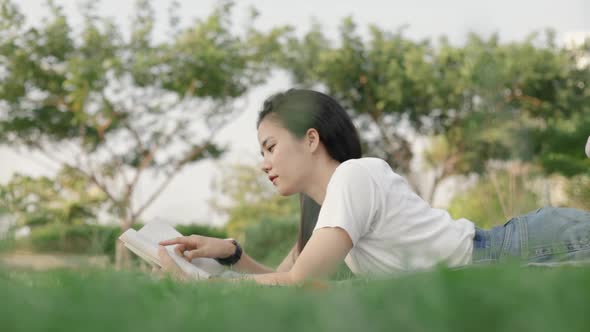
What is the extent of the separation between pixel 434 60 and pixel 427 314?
15.6 m

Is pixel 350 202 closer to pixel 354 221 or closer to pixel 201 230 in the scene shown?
pixel 354 221

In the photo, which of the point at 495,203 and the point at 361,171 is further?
the point at 495,203

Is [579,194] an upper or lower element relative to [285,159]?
lower

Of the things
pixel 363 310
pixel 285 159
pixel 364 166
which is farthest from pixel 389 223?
pixel 363 310

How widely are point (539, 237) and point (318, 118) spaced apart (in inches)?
37.9

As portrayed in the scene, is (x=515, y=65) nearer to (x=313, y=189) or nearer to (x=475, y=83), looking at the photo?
(x=475, y=83)

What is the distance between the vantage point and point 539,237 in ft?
7.64

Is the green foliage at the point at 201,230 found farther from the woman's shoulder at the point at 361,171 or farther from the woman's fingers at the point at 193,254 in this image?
the woman's shoulder at the point at 361,171

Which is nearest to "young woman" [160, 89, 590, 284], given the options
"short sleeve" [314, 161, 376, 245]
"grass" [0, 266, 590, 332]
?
"short sleeve" [314, 161, 376, 245]

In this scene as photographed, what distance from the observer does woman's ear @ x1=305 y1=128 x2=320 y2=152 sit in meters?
2.57

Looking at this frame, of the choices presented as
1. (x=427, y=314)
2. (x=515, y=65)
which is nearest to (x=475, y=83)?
(x=515, y=65)

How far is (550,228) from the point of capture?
2346 mm

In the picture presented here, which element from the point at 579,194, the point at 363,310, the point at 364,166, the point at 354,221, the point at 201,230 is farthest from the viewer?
the point at 201,230

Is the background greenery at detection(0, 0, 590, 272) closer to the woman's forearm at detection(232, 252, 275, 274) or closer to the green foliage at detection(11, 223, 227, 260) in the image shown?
the green foliage at detection(11, 223, 227, 260)
